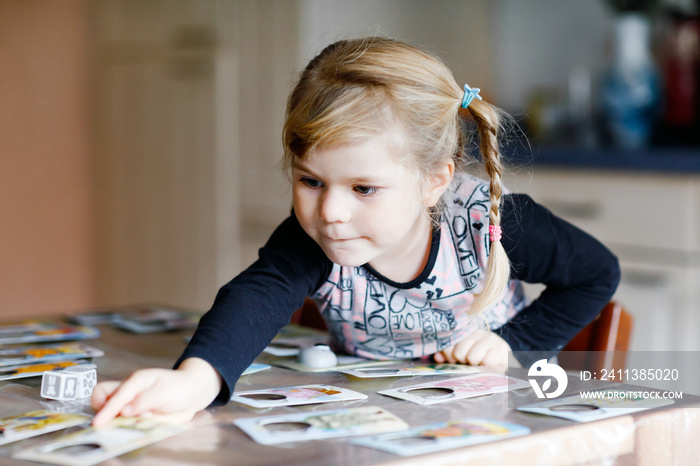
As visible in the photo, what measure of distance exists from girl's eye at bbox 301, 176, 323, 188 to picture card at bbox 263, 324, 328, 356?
22 cm

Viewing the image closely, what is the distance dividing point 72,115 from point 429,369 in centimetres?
270

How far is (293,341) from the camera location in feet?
3.52

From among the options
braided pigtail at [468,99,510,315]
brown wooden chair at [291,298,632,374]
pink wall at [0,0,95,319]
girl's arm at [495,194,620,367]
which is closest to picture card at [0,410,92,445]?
braided pigtail at [468,99,510,315]

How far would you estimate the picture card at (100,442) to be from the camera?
0.56 meters

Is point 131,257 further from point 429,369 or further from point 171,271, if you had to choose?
point 429,369

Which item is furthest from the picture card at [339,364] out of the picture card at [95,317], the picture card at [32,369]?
the picture card at [95,317]

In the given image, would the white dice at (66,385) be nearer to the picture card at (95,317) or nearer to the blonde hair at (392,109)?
the blonde hair at (392,109)

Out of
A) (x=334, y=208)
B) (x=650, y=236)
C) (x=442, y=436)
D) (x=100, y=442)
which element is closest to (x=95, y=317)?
(x=334, y=208)

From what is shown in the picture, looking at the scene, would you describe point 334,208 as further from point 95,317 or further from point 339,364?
point 95,317

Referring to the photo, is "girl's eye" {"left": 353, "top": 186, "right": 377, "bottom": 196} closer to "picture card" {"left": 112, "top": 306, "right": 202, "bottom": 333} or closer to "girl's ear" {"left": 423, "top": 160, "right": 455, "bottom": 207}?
"girl's ear" {"left": 423, "top": 160, "right": 455, "bottom": 207}

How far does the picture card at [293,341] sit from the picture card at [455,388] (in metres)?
0.23

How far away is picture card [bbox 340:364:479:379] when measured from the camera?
843mm

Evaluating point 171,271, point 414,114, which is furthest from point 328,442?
point 171,271

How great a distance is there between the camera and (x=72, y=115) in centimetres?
322
